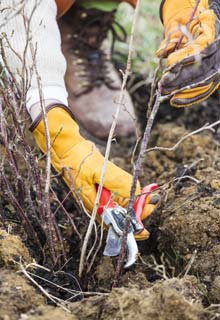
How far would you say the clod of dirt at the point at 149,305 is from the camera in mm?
1117

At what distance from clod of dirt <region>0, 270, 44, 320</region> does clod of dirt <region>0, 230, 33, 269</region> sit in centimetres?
5

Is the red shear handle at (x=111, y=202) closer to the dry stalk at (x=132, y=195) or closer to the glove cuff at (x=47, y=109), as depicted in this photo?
the dry stalk at (x=132, y=195)

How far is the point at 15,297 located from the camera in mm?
1168

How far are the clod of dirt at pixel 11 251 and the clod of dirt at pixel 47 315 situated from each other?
0.20 meters

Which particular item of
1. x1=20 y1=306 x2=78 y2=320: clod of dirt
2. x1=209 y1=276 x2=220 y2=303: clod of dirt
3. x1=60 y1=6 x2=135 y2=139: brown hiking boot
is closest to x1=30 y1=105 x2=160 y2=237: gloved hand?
x1=209 y1=276 x2=220 y2=303: clod of dirt

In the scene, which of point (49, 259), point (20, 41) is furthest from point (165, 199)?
point (20, 41)

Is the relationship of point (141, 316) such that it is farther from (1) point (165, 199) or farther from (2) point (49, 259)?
(1) point (165, 199)

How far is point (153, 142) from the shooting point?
2.32m

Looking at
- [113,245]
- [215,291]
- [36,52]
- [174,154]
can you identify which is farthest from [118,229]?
[174,154]

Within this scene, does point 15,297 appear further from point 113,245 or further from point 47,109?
point 47,109

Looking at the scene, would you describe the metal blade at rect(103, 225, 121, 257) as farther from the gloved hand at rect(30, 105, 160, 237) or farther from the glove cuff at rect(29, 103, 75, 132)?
the glove cuff at rect(29, 103, 75, 132)

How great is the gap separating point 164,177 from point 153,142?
424 millimetres

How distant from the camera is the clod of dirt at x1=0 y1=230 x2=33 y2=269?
1.31 meters

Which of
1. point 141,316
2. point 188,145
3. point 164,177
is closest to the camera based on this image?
point 141,316
